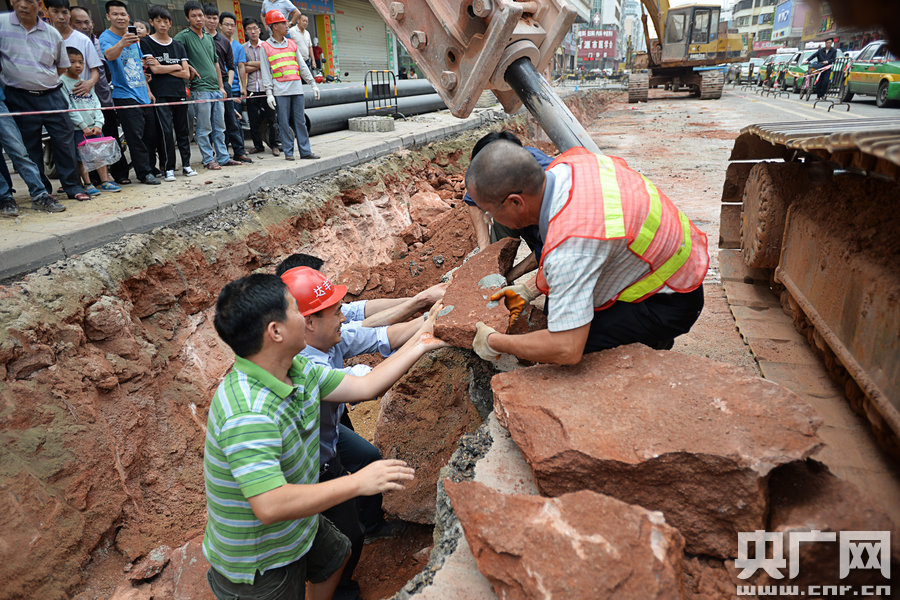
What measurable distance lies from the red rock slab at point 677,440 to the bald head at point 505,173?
2.72ft

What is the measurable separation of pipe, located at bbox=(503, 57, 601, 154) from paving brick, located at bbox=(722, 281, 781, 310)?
1632 mm

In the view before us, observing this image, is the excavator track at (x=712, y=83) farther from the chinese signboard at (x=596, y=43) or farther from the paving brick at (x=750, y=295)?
the chinese signboard at (x=596, y=43)

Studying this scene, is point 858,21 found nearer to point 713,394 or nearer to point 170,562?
point 713,394

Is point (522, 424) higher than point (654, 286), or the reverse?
point (654, 286)

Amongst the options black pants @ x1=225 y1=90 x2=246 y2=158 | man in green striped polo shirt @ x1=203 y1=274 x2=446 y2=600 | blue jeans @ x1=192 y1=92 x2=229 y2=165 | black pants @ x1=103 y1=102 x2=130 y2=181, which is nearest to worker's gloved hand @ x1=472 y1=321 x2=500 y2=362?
man in green striped polo shirt @ x1=203 y1=274 x2=446 y2=600

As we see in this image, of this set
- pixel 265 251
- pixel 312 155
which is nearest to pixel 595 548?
pixel 265 251

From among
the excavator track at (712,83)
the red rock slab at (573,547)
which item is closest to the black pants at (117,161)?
the red rock slab at (573,547)

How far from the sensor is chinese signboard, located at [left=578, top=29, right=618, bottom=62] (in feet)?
203

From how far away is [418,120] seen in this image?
11320 millimetres

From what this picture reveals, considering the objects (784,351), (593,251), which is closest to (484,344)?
(593,251)

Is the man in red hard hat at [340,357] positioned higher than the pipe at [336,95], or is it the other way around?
the pipe at [336,95]

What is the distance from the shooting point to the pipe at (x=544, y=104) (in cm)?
357

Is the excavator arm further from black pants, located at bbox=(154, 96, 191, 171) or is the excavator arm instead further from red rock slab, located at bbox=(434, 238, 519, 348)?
black pants, located at bbox=(154, 96, 191, 171)

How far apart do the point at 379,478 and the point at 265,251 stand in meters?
3.77
